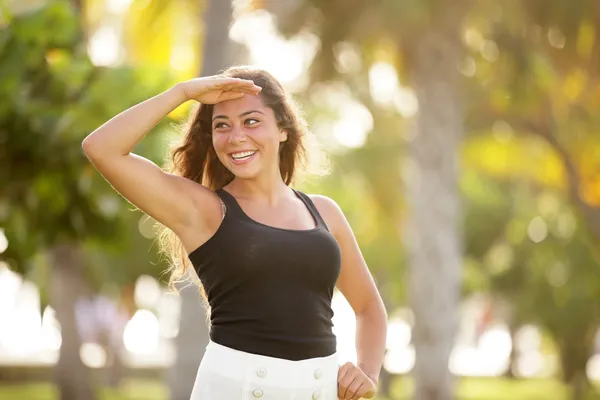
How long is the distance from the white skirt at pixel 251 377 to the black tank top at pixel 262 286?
25mm

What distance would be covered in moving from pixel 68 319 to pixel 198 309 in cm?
653

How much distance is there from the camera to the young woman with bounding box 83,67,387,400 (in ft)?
11.0

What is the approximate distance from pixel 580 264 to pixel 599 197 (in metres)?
4.98

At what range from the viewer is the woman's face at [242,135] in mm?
3553

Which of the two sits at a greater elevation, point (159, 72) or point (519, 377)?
point (519, 377)

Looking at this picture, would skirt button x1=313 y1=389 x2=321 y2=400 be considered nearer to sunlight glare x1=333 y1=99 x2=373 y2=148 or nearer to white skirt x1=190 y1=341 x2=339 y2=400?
white skirt x1=190 y1=341 x2=339 y2=400

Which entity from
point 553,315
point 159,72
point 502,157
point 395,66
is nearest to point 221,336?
point 159,72

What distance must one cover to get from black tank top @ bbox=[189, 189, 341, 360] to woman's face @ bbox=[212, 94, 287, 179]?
0.56ft

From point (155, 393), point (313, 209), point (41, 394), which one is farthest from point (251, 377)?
point (155, 393)

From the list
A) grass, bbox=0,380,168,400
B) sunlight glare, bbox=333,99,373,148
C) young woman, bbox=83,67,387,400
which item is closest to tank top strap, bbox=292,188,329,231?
young woman, bbox=83,67,387,400

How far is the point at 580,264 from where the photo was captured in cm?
2808

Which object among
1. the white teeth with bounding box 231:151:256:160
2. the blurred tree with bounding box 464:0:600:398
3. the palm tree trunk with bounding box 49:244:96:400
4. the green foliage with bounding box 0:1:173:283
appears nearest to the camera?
the white teeth with bounding box 231:151:256:160

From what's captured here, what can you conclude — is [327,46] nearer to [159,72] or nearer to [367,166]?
[159,72]

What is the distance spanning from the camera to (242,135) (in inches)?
139
